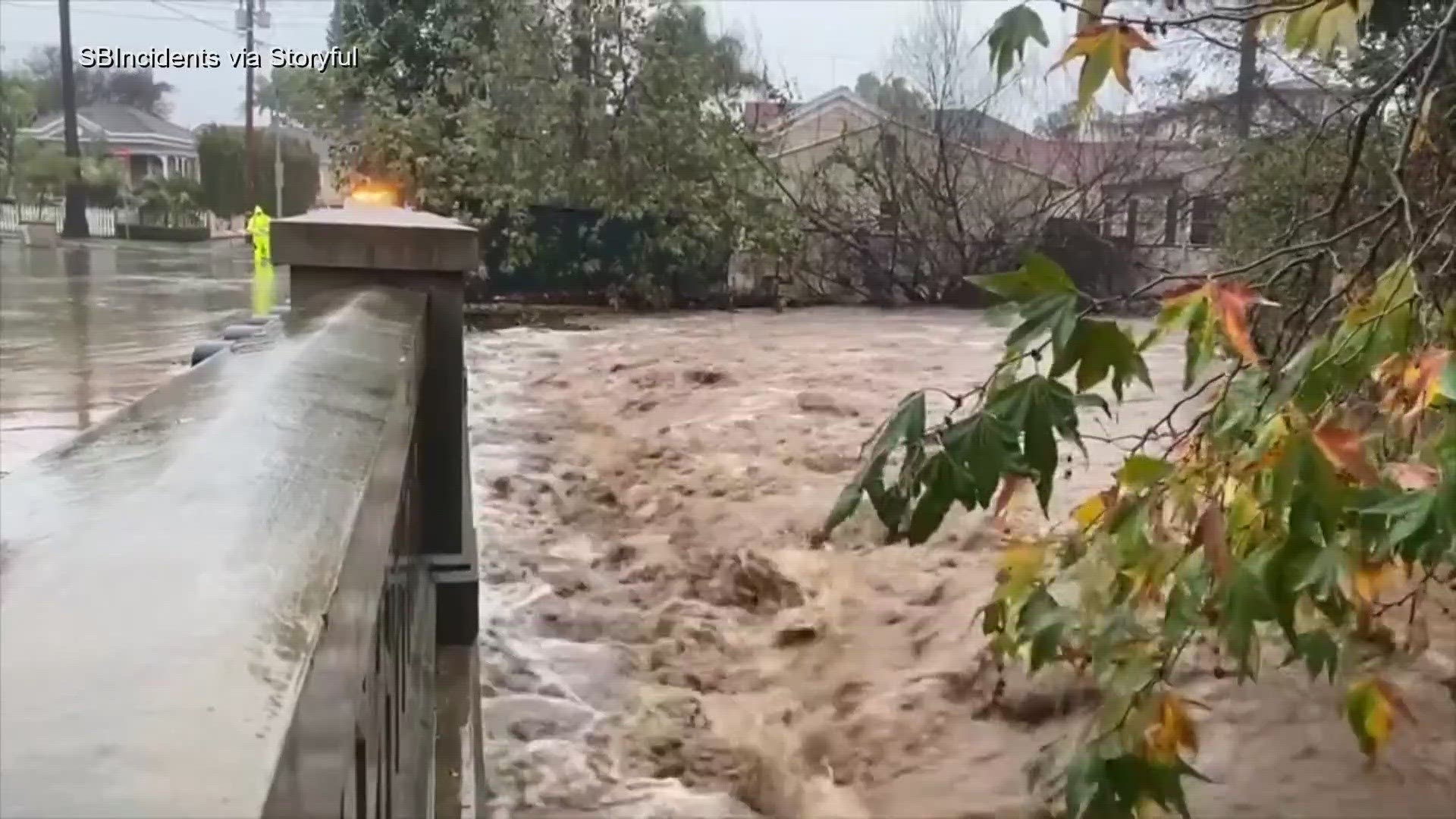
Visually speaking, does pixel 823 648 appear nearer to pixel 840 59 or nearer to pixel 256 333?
pixel 256 333

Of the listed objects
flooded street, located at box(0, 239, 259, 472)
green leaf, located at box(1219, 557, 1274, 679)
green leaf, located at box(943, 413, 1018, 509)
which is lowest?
flooded street, located at box(0, 239, 259, 472)

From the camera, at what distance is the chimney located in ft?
31.3

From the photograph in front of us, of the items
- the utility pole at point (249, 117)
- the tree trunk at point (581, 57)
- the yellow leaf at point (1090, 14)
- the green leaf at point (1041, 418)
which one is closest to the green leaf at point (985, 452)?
Result: the green leaf at point (1041, 418)

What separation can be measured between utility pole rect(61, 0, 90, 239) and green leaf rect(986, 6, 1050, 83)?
5.09 metres

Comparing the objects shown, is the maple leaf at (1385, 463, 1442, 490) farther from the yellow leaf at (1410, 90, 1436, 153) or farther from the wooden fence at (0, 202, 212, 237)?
the wooden fence at (0, 202, 212, 237)

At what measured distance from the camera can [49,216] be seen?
27.1ft

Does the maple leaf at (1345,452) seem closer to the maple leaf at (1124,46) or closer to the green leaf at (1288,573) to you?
the green leaf at (1288,573)

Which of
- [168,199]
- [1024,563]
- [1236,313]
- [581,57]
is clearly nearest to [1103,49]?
[1236,313]

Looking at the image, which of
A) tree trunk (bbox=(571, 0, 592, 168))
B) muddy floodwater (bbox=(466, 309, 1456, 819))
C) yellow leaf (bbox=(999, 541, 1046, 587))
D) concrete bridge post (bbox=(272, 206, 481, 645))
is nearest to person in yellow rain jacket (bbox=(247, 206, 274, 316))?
tree trunk (bbox=(571, 0, 592, 168))

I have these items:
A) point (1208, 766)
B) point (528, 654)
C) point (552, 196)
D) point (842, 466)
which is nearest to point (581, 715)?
point (528, 654)

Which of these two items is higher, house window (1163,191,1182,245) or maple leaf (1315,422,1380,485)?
house window (1163,191,1182,245)

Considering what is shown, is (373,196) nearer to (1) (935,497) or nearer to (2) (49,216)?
(1) (935,497)

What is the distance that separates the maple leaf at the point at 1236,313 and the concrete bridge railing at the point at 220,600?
0.72 m

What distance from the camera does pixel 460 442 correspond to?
1.90 metres
